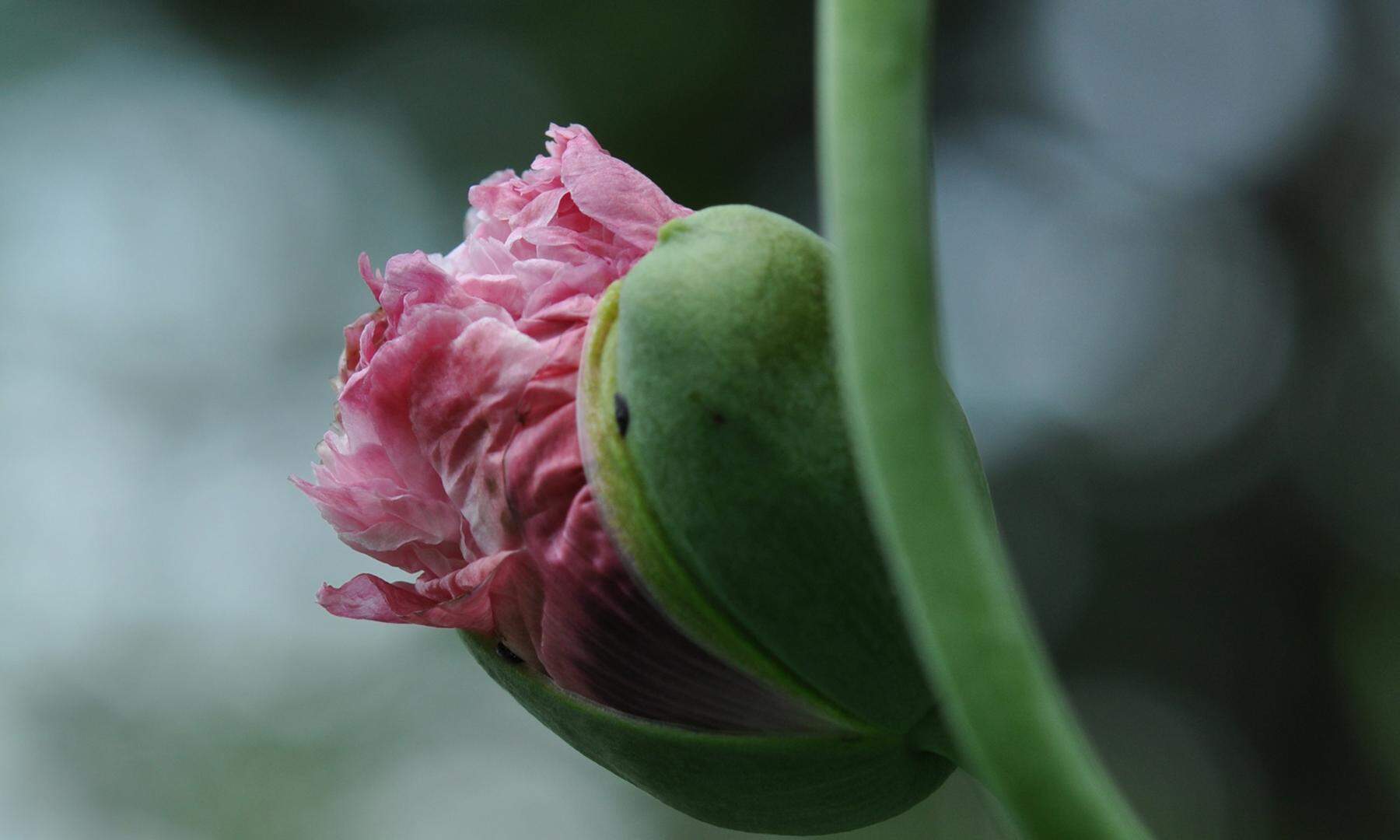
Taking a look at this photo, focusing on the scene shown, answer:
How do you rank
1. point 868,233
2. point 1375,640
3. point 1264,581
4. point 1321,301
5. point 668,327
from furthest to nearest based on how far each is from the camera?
1. point 1321,301
2. point 1264,581
3. point 1375,640
4. point 668,327
5. point 868,233

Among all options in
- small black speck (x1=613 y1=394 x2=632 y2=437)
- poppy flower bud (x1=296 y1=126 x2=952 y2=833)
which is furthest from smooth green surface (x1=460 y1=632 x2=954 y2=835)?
small black speck (x1=613 y1=394 x2=632 y2=437)

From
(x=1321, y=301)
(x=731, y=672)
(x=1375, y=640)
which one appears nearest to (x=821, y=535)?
(x=731, y=672)

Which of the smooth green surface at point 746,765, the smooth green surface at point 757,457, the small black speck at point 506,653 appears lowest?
the smooth green surface at point 746,765

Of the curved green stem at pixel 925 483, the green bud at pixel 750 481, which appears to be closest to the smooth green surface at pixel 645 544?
the green bud at pixel 750 481

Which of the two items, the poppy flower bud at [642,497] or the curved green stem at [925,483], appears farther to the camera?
the poppy flower bud at [642,497]

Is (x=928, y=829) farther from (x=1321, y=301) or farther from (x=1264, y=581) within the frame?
(x=1321, y=301)

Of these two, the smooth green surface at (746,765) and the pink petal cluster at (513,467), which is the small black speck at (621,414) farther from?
the smooth green surface at (746,765)
